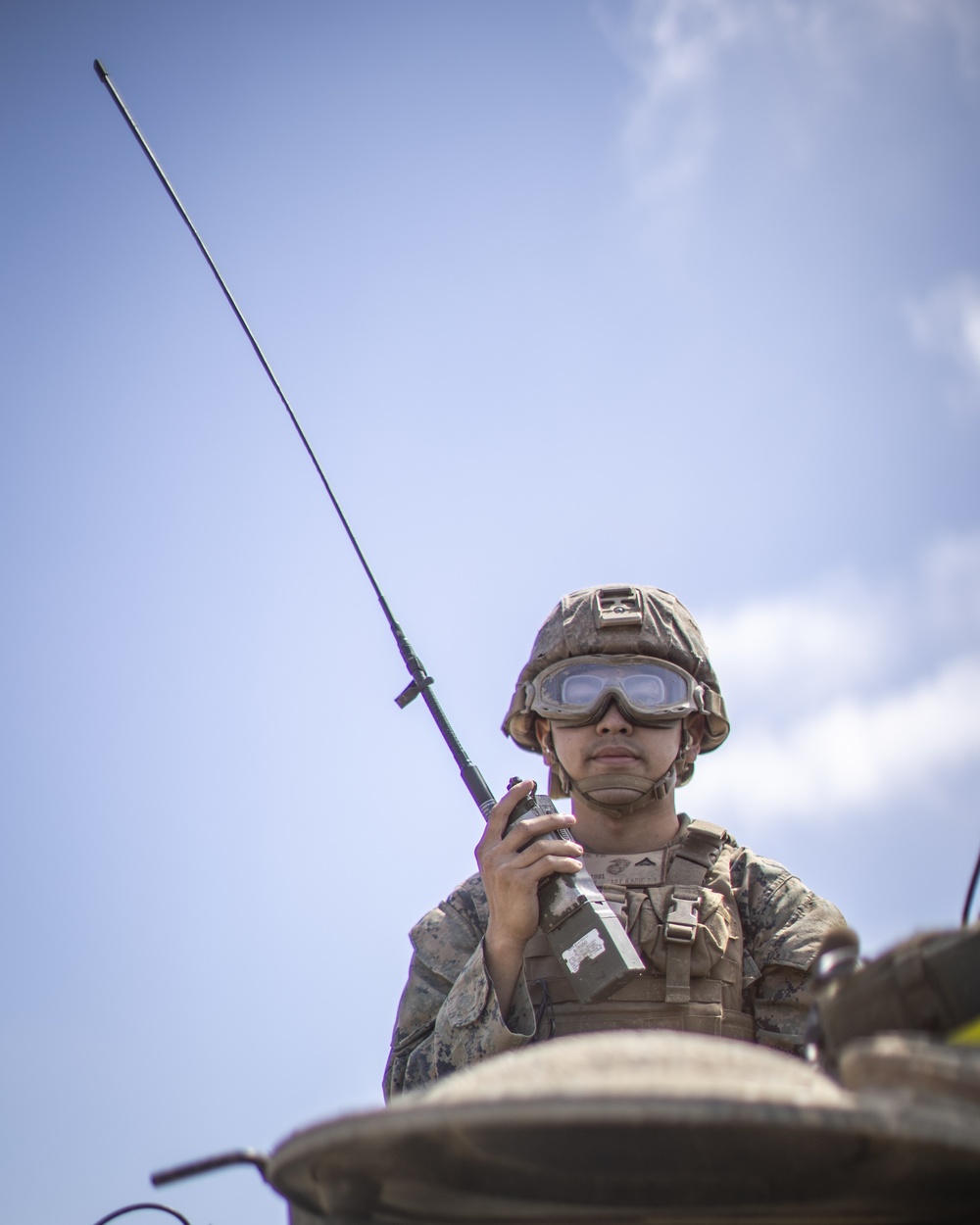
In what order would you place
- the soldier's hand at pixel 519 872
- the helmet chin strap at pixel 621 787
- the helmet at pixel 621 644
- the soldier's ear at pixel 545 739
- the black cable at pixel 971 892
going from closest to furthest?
the black cable at pixel 971 892 < the soldier's hand at pixel 519 872 < the helmet chin strap at pixel 621 787 < the helmet at pixel 621 644 < the soldier's ear at pixel 545 739

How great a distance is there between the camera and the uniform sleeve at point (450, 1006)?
3607 millimetres

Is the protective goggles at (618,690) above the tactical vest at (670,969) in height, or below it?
above

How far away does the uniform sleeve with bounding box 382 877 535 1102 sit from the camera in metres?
3.61

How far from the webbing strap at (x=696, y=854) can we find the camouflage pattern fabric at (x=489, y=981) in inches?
3.6

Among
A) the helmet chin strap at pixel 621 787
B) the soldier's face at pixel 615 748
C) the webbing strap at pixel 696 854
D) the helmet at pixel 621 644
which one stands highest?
the helmet at pixel 621 644

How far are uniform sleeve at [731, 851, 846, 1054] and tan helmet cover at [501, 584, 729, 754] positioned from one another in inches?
30.0

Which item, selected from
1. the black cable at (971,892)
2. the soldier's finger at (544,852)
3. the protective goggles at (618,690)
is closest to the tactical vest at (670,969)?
the soldier's finger at (544,852)

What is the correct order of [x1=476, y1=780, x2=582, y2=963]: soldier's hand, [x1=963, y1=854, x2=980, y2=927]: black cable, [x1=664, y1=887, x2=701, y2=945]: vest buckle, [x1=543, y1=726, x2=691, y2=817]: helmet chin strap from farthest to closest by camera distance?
[x1=543, y1=726, x2=691, y2=817]: helmet chin strap → [x1=664, y1=887, x2=701, y2=945]: vest buckle → [x1=476, y1=780, x2=582, y2=963]: soldier's hand → [x1=963, y1=854, x2=980, y2=927]: black cable

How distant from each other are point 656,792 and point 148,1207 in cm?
217

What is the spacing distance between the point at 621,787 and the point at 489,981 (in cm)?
97

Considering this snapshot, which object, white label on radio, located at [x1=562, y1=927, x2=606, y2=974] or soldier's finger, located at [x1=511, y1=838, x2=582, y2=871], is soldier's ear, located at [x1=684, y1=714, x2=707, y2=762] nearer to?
soldier's finger, located at [x1=511, y1=838, x2=582, y2=871]

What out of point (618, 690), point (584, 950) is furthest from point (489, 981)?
point (618, 690)

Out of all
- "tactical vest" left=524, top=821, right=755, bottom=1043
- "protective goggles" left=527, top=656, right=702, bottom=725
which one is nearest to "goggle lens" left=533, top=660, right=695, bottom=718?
"protective goggles" left=527, top=656, right=702, bottom=725

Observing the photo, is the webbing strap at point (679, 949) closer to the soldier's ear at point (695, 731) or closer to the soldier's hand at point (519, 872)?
the soldier's hand at point (519, 872)
